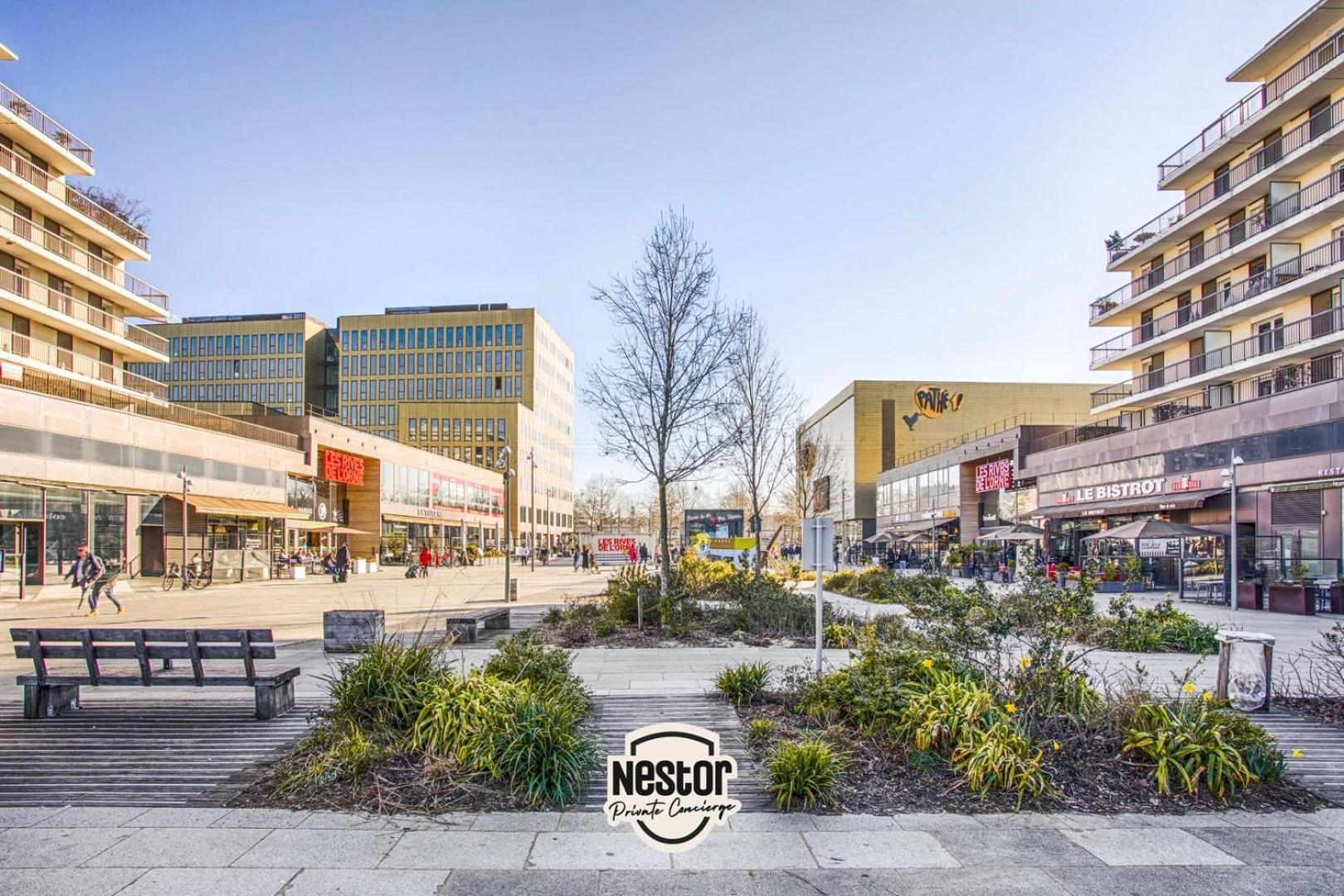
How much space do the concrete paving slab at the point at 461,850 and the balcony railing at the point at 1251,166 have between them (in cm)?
3641

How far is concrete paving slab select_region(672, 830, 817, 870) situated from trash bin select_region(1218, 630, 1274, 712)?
5740mm

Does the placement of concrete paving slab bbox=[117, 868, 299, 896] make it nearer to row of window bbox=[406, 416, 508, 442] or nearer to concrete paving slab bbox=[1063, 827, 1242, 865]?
concrete paving slab bbox=[1063, 827, 1242, 865]

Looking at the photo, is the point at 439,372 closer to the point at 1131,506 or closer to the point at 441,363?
the point at 441,363

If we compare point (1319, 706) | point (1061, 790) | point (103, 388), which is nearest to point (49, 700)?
point (1061, 790)

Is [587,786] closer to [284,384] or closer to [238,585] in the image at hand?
[238,585]

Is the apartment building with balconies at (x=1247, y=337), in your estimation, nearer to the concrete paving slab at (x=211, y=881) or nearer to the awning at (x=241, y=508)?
the concrete paving slab at (x=211, y=881)

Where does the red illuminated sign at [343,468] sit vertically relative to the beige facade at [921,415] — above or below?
below

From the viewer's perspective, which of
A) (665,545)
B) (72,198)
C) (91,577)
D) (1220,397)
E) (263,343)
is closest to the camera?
(665,545)

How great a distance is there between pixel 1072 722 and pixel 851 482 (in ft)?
254

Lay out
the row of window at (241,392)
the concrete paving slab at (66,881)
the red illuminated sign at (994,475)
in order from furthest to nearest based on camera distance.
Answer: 1. the row of window at (241,392)
2. the red illuminated sign at (994,475)
3. the concrete paving slab at (66,881)

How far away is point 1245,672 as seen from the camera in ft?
28.0

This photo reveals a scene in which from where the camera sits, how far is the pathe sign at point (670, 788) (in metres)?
5.57

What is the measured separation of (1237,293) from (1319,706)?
3298 cm

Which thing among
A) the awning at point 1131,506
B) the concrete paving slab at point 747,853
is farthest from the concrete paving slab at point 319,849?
the awning at point 1131,506
